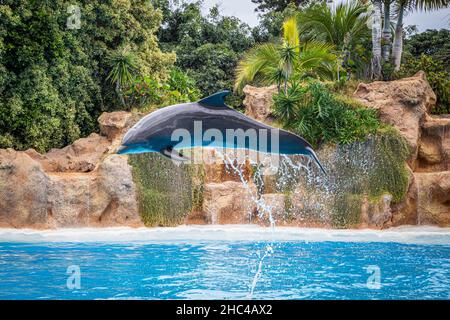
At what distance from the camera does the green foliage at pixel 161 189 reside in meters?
12.6

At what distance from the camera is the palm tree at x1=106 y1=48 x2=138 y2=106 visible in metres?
15.9

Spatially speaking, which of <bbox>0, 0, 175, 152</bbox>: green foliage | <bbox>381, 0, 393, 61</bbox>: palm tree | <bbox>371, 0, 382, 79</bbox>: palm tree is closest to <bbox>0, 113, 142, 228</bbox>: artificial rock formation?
<bbox>0, 0, 175, 152</bbox>: green foliage

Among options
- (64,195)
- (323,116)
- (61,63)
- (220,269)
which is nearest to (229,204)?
(323,116)

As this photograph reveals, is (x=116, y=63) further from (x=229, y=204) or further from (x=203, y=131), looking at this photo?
(x=203, y=131)

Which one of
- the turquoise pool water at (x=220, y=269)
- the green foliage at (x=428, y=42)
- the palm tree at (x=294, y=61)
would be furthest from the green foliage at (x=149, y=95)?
the green foliage at (x=428, y=42)

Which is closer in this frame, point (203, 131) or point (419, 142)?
point (203, 131)

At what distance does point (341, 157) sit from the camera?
1300 cm

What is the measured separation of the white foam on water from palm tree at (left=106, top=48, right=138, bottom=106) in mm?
5395

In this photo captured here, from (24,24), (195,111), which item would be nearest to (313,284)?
(195,111)

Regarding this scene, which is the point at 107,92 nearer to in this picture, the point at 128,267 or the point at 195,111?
the point at 128,267

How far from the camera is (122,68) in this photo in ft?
52.2

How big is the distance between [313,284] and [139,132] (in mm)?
3273

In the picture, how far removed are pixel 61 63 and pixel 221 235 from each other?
6952 mm

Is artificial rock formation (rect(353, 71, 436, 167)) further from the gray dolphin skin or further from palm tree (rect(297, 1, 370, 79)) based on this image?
the gray dolphin skin
